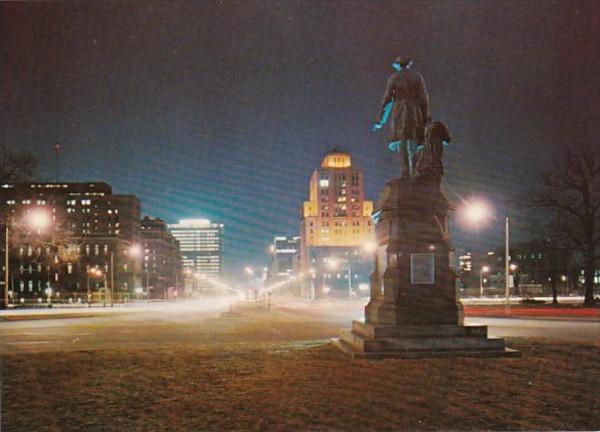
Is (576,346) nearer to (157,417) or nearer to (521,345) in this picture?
(521,345)

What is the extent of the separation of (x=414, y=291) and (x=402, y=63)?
18.7 feet

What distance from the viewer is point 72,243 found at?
145 feet

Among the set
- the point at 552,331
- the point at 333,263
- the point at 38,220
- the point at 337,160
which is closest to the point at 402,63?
the point at 552,331

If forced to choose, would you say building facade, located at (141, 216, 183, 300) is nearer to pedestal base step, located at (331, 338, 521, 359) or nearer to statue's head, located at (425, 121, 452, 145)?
statue's head, located at (425, 121, 452, 145)

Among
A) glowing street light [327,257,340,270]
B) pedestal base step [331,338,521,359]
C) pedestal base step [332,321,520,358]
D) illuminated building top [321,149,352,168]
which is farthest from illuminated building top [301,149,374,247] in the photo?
pedestal base step [331,338,521,359]

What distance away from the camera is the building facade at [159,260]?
145m

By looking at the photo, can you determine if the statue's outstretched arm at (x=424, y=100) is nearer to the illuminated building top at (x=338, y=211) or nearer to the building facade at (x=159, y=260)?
the building facade at (x=159, y=260)

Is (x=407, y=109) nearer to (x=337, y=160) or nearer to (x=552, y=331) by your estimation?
(x=552, y=331)

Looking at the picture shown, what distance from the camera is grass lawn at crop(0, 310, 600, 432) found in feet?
24.3

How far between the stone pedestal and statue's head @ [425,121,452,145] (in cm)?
110

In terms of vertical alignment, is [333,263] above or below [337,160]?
below

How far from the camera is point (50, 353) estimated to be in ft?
46.3

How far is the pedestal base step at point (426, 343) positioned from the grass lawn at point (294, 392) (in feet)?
1.56

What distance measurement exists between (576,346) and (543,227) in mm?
32480
